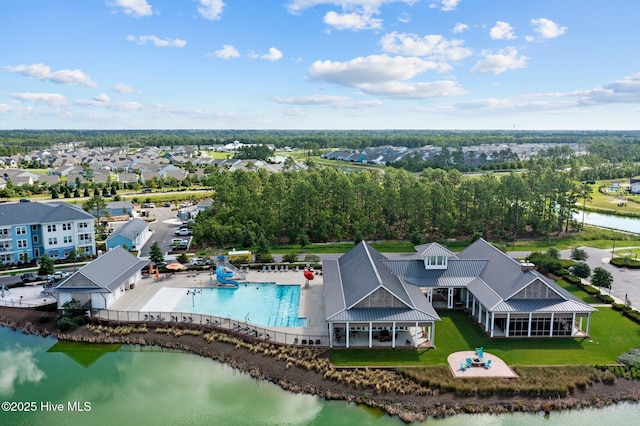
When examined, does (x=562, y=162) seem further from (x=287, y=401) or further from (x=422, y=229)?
(x=287, y=401)

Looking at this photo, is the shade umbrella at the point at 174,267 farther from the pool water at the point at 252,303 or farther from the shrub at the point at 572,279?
the shrub at the point at 572,279

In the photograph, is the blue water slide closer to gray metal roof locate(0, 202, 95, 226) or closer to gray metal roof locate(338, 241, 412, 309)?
gray metal roof locate(338, 241, 412, 309)

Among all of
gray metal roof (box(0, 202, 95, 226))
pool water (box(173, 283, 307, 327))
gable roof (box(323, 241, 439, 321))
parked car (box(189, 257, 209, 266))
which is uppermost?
gray metal roof (box(0, 202, 95, 226))

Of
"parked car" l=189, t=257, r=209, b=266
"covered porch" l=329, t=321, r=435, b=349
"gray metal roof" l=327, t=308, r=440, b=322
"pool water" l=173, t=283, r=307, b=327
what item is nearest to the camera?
"gray metal roof" l=327, t=308, r=440, b=322

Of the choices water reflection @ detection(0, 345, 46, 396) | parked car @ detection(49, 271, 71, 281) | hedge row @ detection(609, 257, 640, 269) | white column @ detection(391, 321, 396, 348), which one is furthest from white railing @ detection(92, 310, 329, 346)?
hedge row @ detection(609, 257, 640, 269)

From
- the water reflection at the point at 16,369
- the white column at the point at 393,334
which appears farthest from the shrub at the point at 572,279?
the water reflection at the point at 16,369

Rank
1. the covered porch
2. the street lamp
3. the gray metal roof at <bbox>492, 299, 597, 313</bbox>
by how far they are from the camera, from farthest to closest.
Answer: the street lamp, the gray metal roof at <bbox>492, 299, 597, 313</bbox>, the covered porch

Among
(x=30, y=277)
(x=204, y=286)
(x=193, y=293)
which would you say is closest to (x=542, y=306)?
(x=193, y=293)
